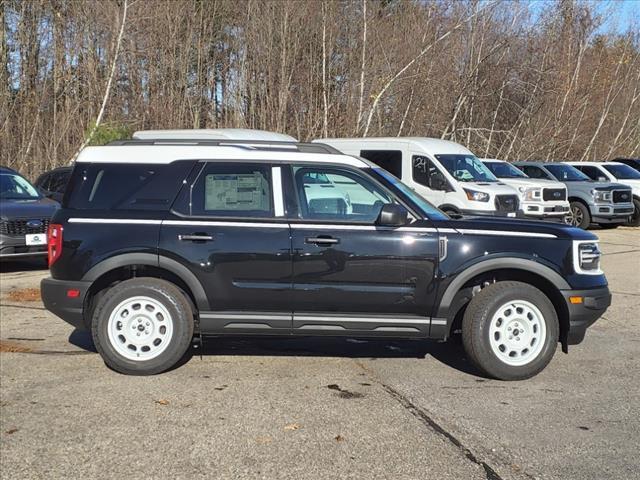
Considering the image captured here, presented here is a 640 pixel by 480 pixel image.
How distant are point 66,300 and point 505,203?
9.98 meters

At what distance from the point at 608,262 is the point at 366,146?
550cm

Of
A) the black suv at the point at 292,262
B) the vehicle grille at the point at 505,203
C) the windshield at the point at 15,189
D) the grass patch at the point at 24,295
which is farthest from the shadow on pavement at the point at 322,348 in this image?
the vehicle grille at the point at 505,203

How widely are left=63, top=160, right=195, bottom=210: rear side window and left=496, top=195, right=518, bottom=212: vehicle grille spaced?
9.12 meters

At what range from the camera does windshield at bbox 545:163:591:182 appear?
61.5 ft

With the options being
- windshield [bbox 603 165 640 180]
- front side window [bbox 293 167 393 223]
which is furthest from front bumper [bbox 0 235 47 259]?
windshield [bbox 603 165 640 180]

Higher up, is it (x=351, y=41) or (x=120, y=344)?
(x=351, y=41)

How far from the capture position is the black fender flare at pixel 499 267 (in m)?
5.27

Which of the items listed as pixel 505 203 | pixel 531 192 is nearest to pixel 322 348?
pixel 505 203

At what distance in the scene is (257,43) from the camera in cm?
2280

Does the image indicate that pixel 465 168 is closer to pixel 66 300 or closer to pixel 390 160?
pixel 390 160

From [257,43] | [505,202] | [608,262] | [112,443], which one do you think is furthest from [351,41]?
[112,443]

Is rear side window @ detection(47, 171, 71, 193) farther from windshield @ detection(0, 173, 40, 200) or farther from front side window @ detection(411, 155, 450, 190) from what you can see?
front side window @ detection(411, 155, 450, 190)

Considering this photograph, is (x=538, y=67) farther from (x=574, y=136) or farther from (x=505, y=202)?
(x=505, y=202)

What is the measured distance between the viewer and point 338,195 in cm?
545
